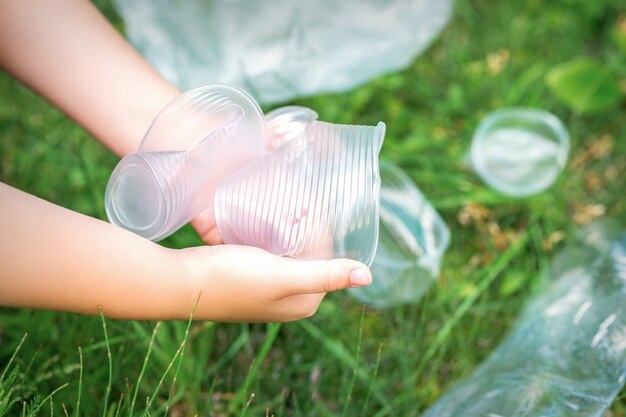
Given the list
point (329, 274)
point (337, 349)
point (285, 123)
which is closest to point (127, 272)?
point (329, 274)

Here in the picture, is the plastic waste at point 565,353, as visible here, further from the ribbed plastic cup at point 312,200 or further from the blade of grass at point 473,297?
the ribbed plastic cup at point 312,200

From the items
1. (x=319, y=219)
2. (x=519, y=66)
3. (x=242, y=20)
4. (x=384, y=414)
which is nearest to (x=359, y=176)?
(x=319, y=219)

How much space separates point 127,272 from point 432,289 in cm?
90

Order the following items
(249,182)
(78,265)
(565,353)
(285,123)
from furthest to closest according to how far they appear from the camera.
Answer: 1. (565,353)
2. (285,123)
3. (249,182)
4. (78,265)

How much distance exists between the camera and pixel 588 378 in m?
1.39

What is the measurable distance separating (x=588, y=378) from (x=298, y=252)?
677mm

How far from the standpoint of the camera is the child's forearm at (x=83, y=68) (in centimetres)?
130

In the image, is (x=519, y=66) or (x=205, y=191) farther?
(x=519, y=66)

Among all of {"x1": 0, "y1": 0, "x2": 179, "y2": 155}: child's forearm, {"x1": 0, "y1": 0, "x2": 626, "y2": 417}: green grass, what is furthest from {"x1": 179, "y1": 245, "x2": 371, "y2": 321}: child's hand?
{"x1": 0, "y1": 0, "x2": 179, "y2": 155}: child's forearm

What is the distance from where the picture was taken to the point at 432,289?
5.64 ft

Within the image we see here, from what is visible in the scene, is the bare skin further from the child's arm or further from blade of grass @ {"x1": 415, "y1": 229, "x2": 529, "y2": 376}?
blade of grass @ {"x1": 415, "y1": 229, "x2": 529, "y2": 376}

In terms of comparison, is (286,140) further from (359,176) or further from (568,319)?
(568,319)

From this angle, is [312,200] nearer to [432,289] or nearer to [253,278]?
[253,278]

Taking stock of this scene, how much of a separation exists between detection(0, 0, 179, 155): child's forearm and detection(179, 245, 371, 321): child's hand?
382mm
